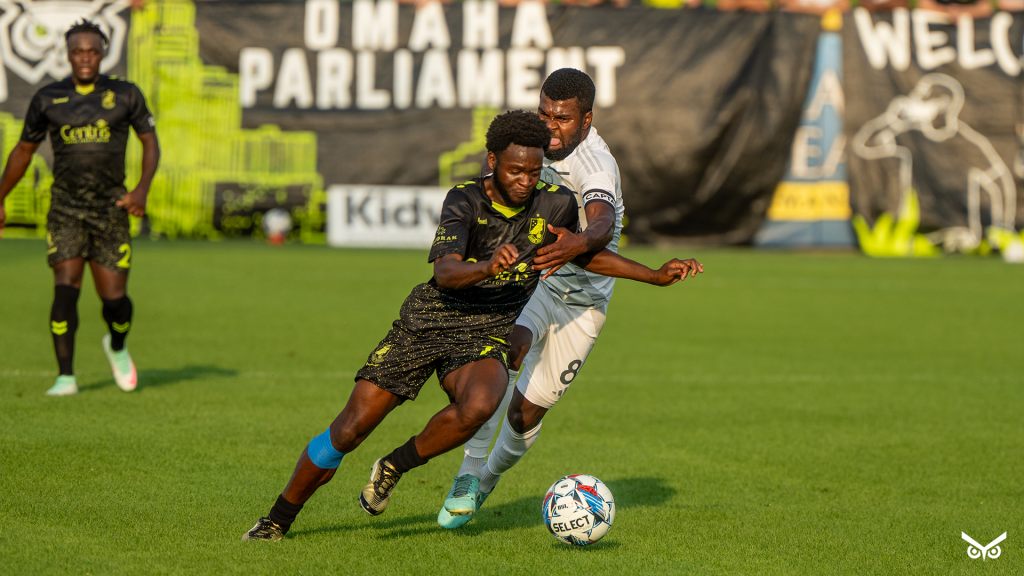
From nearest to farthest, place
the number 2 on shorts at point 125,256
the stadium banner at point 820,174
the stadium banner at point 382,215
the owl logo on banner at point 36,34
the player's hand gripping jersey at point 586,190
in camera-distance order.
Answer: the player's hand gripping jersey at point 586,190 < the number 2 on shorts at point 125,256 < the owl logo on banner at point 36,34 < the stadium banner at point 382,215 < the stadium banner at point 820,174

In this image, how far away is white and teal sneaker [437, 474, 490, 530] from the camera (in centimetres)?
502

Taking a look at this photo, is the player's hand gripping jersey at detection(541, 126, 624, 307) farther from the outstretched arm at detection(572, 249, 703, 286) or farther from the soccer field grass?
the soccer field grass

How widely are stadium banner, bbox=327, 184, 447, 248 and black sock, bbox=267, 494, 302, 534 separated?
1778 centimetres

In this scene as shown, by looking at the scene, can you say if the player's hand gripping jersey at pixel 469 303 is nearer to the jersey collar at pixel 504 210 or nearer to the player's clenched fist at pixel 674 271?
the jersey collar at pixel 504 210

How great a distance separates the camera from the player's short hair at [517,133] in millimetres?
4582

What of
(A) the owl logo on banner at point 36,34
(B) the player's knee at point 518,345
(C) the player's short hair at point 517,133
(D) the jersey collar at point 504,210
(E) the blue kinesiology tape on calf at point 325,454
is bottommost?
(E) the blue kinesiology tape on calf at point 325,454

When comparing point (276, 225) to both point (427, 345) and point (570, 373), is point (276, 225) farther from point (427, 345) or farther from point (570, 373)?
point (427, 345)

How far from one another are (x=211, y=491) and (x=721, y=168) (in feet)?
60.6

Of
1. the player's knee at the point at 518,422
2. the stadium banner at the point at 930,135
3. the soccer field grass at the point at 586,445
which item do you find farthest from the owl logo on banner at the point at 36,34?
the player's knee at the point at 518,422

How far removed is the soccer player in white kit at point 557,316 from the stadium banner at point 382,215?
16.7m

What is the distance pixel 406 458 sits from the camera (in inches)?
188

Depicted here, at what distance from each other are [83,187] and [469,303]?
4.46 m

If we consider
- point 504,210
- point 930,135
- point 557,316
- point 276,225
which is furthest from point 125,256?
point 930,135

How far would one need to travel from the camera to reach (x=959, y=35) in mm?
23328
